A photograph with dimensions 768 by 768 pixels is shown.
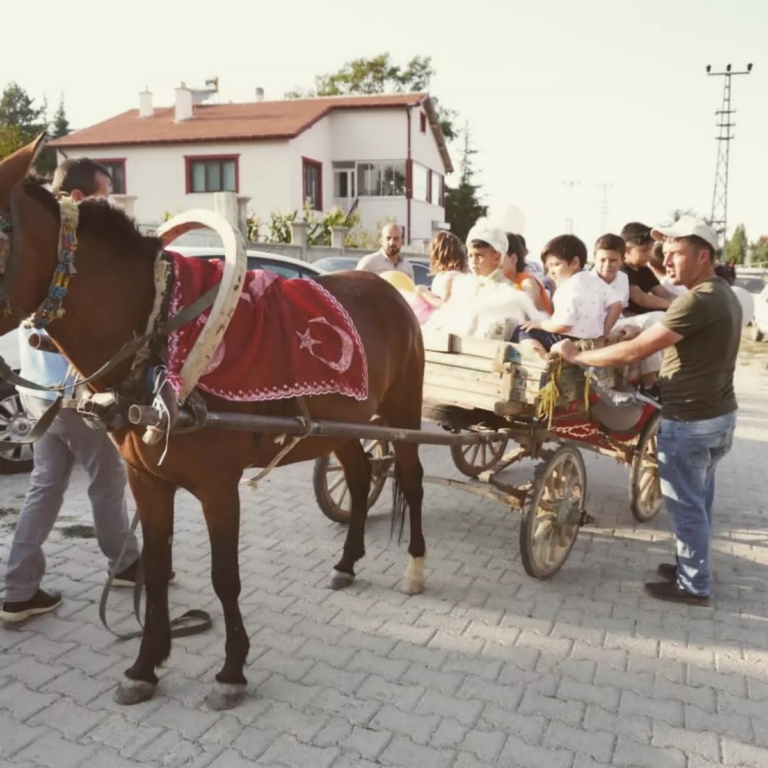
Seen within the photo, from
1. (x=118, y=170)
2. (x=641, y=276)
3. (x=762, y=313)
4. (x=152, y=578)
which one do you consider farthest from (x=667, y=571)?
(x=118, y=170)

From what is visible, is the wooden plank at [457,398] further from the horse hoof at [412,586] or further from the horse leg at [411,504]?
the horse hoof at [412,586]

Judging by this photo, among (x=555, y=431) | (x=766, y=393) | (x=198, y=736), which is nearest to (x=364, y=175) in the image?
(x=766, y=393)

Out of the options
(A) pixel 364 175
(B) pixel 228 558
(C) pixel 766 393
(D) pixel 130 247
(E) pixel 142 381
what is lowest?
(C) pixel 766 393

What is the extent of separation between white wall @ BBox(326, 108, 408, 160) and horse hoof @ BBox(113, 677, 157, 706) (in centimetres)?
2899

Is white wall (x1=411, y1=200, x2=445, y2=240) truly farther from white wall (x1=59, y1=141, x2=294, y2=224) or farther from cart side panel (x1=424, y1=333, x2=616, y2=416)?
cart side panel (x1=424, y1=333, x2=616, y2=416)

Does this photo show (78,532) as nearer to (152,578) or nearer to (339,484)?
(339,484)

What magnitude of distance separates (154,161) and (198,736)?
2833cm

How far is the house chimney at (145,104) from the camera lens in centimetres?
3086

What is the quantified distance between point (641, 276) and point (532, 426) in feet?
7.14

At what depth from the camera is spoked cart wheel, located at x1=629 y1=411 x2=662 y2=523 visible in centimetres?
517

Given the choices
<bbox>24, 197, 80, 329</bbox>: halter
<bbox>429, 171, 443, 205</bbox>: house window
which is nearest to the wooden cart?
<bbox>24, 197, 80, 329</bbox>: halter

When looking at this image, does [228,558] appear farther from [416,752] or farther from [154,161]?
[154,161]

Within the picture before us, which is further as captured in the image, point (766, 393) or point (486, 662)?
point (766, 393)

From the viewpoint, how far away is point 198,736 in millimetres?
2842
